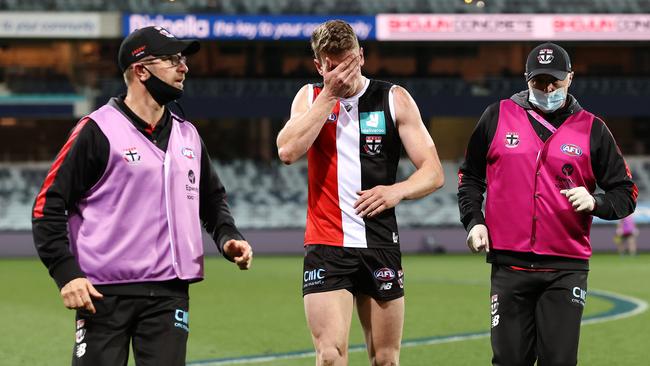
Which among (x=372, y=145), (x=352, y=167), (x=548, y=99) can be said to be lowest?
(x=352, y=167)

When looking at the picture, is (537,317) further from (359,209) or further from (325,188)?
(325,188)

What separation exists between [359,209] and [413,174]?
354mm

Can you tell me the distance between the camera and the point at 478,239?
19.5ft

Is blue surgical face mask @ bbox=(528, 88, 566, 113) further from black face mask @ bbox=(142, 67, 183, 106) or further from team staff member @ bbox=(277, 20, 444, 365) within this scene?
black face mask @ bbox=(142, 67, 183, 106)

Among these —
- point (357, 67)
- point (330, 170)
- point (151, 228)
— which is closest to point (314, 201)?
point (330, 170)

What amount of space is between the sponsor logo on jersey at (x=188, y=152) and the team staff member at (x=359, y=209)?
0.71 metres

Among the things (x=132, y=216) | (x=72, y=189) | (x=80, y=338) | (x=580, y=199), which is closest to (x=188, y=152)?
(x=132, y=216)

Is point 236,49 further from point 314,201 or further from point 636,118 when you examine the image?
point 314,201

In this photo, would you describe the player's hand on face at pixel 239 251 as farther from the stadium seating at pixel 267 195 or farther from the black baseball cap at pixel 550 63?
the stadium seating at pixel 267 195

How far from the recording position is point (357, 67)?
5578mm

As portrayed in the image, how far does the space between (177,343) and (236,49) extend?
36.1 meters

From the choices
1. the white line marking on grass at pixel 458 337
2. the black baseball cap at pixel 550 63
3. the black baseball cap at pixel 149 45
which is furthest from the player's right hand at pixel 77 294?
the white line marking on grass at pixel 458 337

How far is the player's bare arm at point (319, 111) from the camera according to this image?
5469 millimetres

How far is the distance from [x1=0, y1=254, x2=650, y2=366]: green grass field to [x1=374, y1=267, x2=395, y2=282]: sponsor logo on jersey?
13.4 ft
